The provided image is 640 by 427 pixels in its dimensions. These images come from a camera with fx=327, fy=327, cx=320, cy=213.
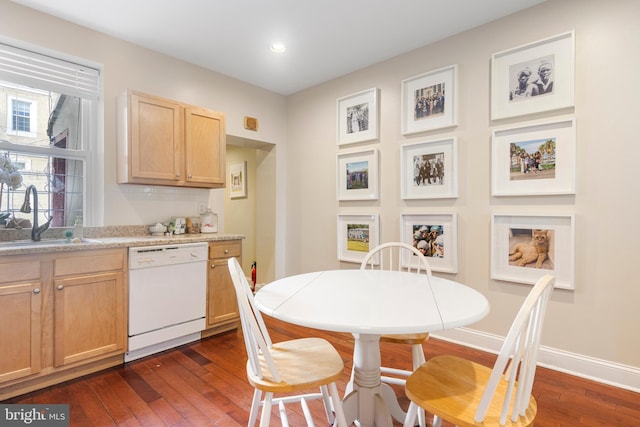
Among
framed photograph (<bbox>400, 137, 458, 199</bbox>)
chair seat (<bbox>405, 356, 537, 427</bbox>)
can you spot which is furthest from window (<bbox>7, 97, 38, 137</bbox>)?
chair seat (<bbox>405, 356, 537, 427</bbox>)

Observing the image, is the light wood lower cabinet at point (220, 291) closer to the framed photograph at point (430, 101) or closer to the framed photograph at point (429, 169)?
the framed photograph at point (429, 169)

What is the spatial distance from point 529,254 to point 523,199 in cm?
41

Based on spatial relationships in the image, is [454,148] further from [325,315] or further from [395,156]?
[325,315]

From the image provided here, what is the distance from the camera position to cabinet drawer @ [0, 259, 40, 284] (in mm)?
1897

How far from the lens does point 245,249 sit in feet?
15.8

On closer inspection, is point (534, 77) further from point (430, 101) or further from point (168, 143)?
point (168, 143)

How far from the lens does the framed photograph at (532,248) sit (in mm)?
2260

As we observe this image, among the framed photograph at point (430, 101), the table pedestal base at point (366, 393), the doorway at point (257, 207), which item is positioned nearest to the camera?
the table pedestal base at point (366, 393)

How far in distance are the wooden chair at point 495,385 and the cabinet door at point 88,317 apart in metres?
2.09

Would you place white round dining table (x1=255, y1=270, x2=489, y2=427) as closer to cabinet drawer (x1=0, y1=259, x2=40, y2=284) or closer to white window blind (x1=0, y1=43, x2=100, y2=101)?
cabinet drawer (x1=0, y1=259, x2=40, y2=284)

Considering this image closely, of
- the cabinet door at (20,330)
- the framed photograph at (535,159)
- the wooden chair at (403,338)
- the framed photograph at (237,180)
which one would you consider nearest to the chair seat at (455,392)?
the wooden chair at (403,338)

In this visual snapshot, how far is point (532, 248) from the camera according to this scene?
2.40 m

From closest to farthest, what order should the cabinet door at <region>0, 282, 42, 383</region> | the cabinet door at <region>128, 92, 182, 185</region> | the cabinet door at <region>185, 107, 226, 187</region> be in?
the cabinet door at <region>0, 282, 42, 383</region> < the cabinet door at <region>128, 92, 182, 185</region> < the cabinet door at <region>185, 107, 226, 187</region>

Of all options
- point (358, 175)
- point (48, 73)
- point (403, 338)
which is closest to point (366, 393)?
point (403, 338)
